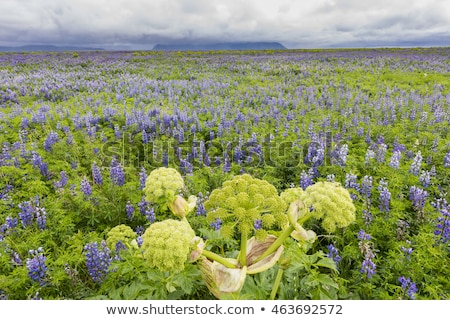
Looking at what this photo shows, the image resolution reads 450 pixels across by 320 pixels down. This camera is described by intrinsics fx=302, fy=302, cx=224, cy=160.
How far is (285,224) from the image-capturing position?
103 inches

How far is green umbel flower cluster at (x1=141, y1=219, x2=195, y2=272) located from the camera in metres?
2.35

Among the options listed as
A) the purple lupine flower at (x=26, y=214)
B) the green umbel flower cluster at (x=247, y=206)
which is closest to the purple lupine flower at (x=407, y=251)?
the green umbel flower cluster at (x=247, y=206)

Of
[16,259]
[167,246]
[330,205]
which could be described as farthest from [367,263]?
[16,259]

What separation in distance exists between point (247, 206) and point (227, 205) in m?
0.18

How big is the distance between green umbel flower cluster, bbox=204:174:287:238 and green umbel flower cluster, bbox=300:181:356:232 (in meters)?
0.26

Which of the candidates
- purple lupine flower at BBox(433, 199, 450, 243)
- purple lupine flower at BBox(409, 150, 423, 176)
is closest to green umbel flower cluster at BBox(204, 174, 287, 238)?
purple lupine flower at BBox(433, 199, 450, 243)

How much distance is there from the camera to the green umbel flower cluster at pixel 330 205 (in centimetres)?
245

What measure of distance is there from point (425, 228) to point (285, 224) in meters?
2.78

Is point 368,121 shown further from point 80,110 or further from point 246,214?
point 80,110

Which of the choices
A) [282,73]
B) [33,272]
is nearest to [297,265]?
[33,272]

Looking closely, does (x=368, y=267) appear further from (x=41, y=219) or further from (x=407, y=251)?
(x=41, y=219)

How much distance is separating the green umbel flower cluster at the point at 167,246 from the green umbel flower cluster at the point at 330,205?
1.05 metres

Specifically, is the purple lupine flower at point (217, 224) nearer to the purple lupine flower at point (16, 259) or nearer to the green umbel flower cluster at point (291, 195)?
the green umbel flower cluster at point (291, 195)

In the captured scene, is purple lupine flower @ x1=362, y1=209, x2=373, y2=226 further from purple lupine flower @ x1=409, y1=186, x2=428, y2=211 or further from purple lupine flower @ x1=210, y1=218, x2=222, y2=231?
purple lupine flower @ x1=210, y1=218, x2=222, y2=231
